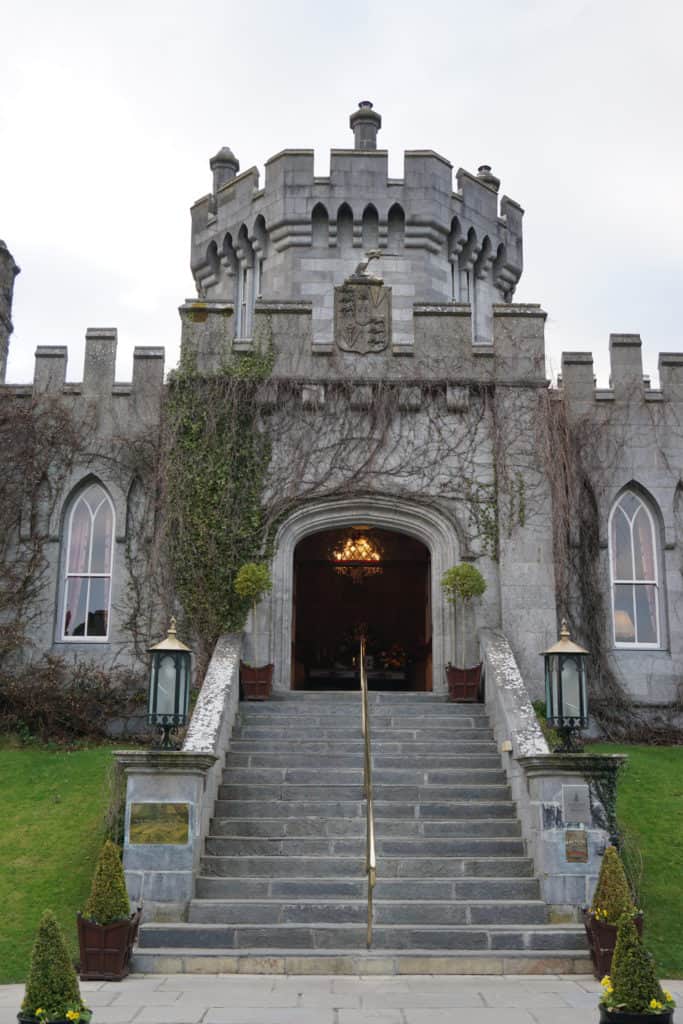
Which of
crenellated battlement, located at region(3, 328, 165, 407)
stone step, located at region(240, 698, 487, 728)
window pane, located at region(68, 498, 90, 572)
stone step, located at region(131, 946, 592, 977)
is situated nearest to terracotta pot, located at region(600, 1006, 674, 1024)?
stone step, located at region(131, 946, 592, 977)

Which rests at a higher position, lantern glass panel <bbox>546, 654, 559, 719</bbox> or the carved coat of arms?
the carved coat of arms

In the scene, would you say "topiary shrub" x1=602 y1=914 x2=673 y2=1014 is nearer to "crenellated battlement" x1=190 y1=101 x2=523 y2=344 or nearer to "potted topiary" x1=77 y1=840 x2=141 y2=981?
"potted topiary" x1=77 y1=840 x2=141 y2=981

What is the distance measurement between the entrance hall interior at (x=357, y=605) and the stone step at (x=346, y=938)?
1036 centimetres

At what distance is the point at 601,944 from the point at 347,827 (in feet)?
9.30

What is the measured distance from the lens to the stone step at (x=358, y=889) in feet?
31.4

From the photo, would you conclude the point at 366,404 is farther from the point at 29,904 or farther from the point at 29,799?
the point at 29,904

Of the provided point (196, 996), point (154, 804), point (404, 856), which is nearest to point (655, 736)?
point (404, 856)

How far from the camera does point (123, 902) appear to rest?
845 centimetres

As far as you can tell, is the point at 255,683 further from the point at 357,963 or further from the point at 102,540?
the point at 357,963

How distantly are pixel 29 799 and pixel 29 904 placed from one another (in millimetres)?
2442

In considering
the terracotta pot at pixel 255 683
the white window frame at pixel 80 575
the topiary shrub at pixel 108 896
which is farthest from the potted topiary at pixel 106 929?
the white window frame at pixel 80 575

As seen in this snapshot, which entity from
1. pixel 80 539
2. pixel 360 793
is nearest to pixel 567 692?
pixel 360 793

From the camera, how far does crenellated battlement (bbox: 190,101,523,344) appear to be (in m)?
18.4

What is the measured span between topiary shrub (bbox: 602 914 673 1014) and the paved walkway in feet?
2.84
